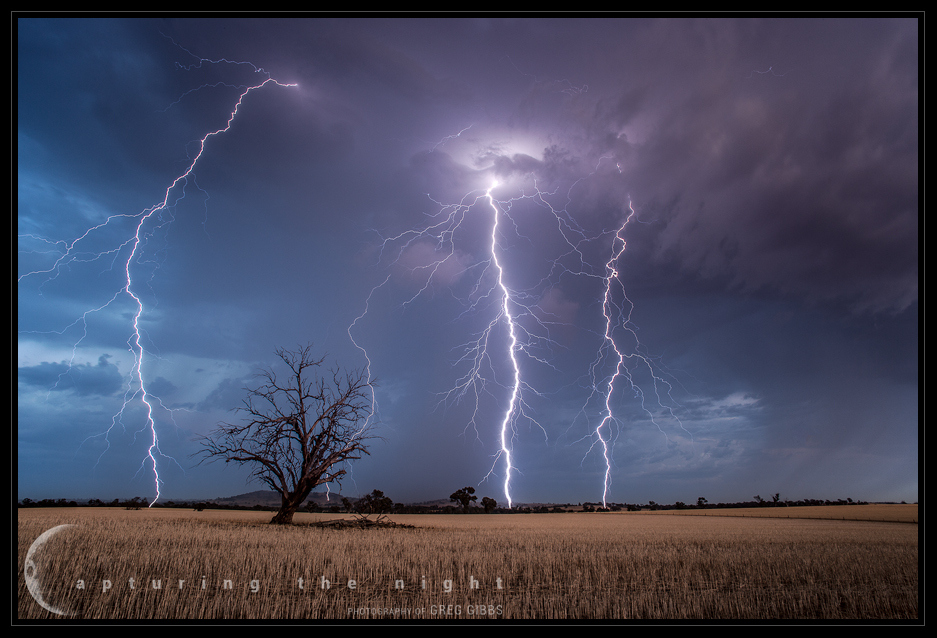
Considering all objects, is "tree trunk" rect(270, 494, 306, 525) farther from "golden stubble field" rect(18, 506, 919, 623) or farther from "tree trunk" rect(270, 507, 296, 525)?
"golden stubble field" rect(18, 506, 919, 623)

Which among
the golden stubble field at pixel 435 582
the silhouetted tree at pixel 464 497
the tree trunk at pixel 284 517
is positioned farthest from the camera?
the silhouetted tree at pixel 464 497

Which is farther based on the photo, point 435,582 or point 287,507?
point 287,507

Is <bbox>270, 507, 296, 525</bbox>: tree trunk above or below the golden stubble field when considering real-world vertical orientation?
below

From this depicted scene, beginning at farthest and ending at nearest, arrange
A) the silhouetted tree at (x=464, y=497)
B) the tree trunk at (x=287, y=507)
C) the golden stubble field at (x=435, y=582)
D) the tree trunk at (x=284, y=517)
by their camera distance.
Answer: the silhouetted tree at (x=464, y=497)
the tree trunk at (x=287, y=507)
the tree trunk at (x=284, y=517)
the golden stubble field at (x=435, y=582)

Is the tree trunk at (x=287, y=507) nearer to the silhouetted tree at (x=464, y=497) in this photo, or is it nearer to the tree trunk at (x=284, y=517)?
the tree trunk at (x=284, y=517)

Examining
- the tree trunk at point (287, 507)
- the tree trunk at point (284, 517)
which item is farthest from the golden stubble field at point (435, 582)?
the tree trunk at point (287, 507)

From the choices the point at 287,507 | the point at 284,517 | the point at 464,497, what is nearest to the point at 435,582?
the point at 284,517

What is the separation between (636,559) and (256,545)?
846 cm

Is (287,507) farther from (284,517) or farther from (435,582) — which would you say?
(435,582)

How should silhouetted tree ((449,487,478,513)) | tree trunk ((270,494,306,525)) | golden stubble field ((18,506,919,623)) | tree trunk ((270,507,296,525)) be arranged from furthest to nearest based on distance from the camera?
silhouetted tree ((449,487,478,513))
tree trunk ((270,494,306,525))
tree trunk ((270,507,296,525))
golden stubble field ((18,506,919,623))

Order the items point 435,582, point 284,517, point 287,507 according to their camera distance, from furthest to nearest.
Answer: point 287,507 < point 284,517 < point 435,582

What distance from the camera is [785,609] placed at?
6.19 metres

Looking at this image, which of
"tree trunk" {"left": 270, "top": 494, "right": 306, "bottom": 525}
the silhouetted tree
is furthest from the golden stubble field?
the silhouetted tree
